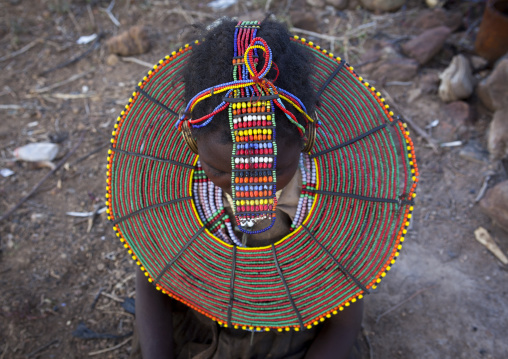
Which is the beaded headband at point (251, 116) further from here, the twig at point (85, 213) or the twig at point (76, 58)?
the twig at point (76, 58)

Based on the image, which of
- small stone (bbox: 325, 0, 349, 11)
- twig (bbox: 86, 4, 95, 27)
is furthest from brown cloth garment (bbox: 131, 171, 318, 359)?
twig (bbox: 86, 4, 95, 27)

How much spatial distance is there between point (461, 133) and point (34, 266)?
313cm

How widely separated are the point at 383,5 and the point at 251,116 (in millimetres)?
3892

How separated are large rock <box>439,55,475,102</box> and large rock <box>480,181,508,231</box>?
98 cm

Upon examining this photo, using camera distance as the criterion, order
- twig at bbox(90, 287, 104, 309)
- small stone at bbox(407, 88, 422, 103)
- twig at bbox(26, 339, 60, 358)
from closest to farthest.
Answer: twig at bbox(26, 339, 60, 358) → twig at bbox(90, 287, 104, 309) → small stone at bbox(407, 88, 422, 103)

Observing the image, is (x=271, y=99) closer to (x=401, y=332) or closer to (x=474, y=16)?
(x=401, y=332)

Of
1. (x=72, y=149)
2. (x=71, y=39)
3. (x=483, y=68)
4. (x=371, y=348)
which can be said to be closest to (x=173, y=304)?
A: (x=371, y=348)

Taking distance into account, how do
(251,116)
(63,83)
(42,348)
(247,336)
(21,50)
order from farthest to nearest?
(21,50) → (63,83) → (42,348) → (247,336) → (251,116)

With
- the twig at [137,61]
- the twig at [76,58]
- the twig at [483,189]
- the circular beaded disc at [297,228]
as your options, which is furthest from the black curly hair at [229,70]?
the twig at [76,58]

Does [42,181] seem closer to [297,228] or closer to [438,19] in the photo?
[297,228]

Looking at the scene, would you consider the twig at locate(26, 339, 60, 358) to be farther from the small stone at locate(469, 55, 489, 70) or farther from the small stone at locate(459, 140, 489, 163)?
the small stone at locate(469, 55, 489, 70)

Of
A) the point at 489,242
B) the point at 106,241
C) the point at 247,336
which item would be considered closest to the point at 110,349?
the point at 106,241

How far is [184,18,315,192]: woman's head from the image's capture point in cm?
115

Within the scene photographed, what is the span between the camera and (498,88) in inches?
120
